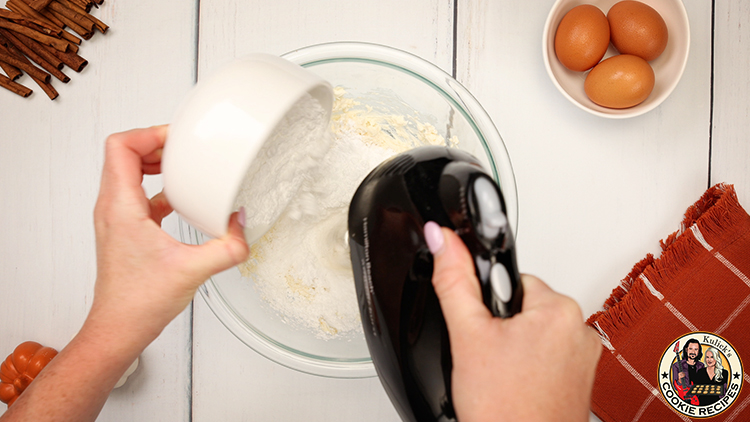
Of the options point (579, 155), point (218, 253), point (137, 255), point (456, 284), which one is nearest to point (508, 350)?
point (456, 284)

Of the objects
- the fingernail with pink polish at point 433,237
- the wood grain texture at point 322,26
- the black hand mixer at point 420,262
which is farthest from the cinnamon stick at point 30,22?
the fingernail with pink polish at point 433,237

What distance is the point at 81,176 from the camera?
0.94 metres

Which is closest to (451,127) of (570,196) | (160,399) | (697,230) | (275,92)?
(570,196)

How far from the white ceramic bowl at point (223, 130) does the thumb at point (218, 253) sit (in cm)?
2

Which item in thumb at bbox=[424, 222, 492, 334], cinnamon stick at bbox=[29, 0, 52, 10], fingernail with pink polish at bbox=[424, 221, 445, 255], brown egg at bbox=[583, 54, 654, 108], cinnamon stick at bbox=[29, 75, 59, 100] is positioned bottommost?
thumb at bbox=[424, 222, 492, 334]

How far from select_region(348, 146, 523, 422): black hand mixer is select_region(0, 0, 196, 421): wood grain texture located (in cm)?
57

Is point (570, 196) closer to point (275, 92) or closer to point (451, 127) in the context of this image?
point (451, 127)

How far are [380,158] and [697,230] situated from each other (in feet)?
2.16

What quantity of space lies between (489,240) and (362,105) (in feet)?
1.60

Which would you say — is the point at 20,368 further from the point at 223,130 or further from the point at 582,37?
the point at 582,37

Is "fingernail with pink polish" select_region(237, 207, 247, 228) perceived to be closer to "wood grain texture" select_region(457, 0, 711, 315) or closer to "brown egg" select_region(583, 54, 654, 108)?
"wood grain texture" select_region(457, 0, 711, 315)

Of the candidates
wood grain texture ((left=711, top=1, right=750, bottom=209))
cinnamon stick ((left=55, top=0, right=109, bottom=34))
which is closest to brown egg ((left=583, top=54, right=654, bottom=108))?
wood grain texture ((left=711, top=1, right=750, bottom=209))

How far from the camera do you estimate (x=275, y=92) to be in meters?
0.53
